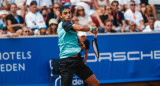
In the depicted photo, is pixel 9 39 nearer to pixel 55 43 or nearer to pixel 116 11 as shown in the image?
pixel 55 43

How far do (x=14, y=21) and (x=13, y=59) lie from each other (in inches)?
80.0

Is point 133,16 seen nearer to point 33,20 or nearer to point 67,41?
point 33,20

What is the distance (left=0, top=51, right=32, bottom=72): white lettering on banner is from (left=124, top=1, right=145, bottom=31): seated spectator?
4213 mm

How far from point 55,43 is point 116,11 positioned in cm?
337

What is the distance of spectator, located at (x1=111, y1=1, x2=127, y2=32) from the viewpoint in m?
10.2

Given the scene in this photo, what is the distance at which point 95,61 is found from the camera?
801 cm

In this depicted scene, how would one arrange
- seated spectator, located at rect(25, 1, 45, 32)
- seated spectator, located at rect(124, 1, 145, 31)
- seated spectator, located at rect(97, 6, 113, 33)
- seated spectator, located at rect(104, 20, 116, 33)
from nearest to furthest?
seated spectator, located at rect(104, 20, 116, 33) → seated spectator, located at rect(25, 1, 45, 32) → seated spectator, located at rect(97, 6, 113, 33) → seated spectator, located at rect(124, 1, 145, 31)

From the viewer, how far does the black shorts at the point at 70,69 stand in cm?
525

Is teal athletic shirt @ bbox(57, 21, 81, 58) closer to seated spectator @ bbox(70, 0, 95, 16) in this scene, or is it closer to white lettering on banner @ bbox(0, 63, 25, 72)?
white lettering on banner @ bbox(0, 63, 25, 72)

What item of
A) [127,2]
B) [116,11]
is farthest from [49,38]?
[127,2]

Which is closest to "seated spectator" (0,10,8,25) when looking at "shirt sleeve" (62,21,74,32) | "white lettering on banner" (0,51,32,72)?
"white lettering on banner" (0,51,32,72)

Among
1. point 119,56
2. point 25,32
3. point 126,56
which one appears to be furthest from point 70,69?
point 25,32

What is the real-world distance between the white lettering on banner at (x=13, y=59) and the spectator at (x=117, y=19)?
343cm

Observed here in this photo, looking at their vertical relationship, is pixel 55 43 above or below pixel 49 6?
below
